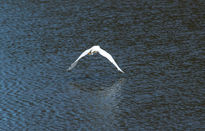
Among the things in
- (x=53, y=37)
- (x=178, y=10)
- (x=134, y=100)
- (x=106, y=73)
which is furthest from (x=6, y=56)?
(x=178, y=10)

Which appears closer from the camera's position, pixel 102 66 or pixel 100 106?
pixel 100 106

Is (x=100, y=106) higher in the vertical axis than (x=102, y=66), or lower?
lower

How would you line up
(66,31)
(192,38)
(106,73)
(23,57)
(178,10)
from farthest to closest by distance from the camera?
(178,10)
(66,31)
(192,38)
(23,57)
(106,73)

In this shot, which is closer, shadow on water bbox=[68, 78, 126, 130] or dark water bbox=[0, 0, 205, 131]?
shadow on water bbox=[68, 78, 126, 130]

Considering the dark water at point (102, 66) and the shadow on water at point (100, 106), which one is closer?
the shadow on water at point (100, 106)

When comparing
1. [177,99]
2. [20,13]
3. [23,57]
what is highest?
[20,13]

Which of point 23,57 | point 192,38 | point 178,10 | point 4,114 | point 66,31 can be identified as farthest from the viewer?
point 178,10

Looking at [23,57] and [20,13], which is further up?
[20,13]

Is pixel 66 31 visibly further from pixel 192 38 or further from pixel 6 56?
pixel 192 38
